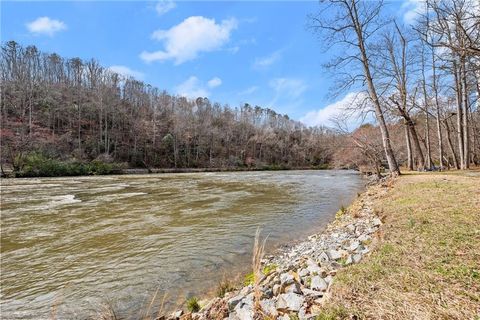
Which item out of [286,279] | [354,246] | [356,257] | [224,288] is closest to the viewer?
[286,279]

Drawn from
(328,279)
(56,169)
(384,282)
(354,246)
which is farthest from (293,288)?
(56,169)

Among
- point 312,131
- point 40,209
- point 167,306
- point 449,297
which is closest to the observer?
point 449,297

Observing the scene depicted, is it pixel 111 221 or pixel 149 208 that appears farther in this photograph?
pixel 149 208

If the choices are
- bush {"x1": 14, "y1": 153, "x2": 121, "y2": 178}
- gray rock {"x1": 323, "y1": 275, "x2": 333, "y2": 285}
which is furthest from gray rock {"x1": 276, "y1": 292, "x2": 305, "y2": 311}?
bush {"x1": 14, "y1": 153, "x2": 121, "y2": 178}

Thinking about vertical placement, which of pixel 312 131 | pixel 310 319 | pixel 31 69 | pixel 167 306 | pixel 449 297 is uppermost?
pixel 31 69

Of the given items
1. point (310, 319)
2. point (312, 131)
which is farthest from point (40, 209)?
point (312, 131)

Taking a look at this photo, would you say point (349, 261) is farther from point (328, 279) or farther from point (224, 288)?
point (224, 288)

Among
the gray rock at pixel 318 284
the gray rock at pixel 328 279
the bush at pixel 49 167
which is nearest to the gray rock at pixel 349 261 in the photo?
the gray rock at pixel 328 279

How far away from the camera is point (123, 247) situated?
6.57 m

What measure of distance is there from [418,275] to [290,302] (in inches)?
55.1

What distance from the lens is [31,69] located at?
5094cm

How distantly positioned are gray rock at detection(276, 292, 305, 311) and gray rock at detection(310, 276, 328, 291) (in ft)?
0.93

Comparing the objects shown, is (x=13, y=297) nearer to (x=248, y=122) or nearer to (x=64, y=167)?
(x=64, y=167)

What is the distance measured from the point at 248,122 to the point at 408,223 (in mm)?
67844
